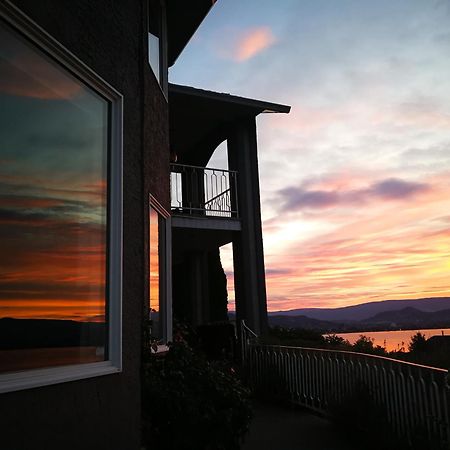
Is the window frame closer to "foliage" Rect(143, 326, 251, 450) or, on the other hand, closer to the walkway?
"foliage" Rect(143, 326, 251, 450)

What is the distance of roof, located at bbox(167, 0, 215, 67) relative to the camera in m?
7.67

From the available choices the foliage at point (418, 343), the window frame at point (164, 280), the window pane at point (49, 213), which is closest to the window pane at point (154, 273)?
the window frame at point (164, 280)

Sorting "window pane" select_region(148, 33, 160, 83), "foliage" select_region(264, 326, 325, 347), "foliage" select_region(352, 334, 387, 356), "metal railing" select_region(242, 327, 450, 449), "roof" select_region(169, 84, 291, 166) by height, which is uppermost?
"roof" select_region(169, 84, 291, 166)

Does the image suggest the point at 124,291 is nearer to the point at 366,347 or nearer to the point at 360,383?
the point at 360,383

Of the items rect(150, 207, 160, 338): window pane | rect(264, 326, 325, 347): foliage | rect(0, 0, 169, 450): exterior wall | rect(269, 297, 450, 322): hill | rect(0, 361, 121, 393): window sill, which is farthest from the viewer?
rect(269, 297, 450, 322): hill

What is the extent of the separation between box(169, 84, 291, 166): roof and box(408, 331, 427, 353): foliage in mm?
5640

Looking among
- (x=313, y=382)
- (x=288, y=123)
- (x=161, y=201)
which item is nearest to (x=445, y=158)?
(x=288, y=123)

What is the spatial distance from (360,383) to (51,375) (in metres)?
4.47

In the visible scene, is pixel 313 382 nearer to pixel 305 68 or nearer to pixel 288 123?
pixel 305 68

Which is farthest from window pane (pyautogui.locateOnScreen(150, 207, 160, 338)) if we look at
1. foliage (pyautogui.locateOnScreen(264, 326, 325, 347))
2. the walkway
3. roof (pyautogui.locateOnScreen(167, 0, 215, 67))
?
foliage (pyautogui.locateOnScreen(264, 326, 325, 347))

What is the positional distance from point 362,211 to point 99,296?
12307 mm

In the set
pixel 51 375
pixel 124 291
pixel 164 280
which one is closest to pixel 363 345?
pixel 164 280

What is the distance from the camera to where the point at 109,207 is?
3760 millimetres

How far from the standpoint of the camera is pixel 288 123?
1359 centimetres
